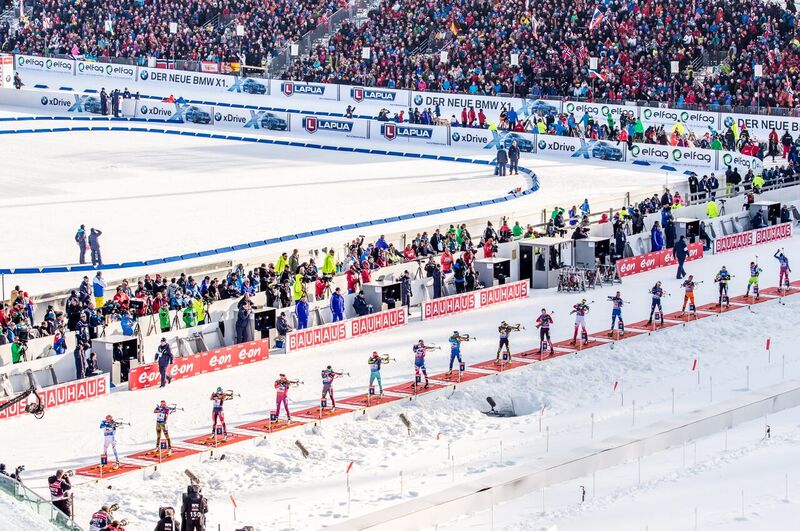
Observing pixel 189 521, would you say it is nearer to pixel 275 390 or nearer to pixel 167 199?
pixel 275 390

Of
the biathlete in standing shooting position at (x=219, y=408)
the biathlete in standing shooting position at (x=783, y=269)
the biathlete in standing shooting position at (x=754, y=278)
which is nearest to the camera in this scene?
the biathlete in standing shooting position at (x=219, y=408)

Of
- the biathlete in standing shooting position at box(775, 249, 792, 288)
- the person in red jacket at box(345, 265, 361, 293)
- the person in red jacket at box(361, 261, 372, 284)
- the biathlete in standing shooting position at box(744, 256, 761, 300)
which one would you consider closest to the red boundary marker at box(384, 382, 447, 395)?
the person in red jacket at box(345, 265, 361, 293)

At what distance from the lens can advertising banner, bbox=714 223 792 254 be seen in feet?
128

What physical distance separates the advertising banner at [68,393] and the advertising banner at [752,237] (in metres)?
18.3

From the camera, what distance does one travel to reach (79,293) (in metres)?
29.4

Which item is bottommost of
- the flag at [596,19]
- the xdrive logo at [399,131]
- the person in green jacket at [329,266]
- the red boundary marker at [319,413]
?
the red boundary marker at [319,413]

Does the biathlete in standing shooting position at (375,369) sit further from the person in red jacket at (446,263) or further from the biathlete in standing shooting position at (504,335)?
the person in red jacket at (446,263)

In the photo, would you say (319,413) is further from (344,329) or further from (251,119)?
(251,119)

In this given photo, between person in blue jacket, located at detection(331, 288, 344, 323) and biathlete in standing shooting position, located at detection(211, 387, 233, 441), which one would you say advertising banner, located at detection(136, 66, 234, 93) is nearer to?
person in blue jacket, located at detection(331, 288, 344, 323)

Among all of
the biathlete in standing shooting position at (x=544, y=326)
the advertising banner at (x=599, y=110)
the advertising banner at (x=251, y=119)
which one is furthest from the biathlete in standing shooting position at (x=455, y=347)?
the advertising banner at (x=251, y=119)

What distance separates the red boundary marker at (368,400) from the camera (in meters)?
25.4

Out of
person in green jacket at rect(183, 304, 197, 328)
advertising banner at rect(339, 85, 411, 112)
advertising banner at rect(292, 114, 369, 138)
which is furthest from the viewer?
advertising banner at rect(339, 85, 411, 112)

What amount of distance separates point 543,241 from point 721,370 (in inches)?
304

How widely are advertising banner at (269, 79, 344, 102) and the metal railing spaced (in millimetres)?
46946
